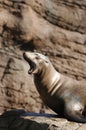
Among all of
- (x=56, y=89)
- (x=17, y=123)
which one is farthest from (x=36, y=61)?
(x=17, y=123)

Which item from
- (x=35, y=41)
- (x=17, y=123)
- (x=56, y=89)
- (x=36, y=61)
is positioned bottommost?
→ (x=35, y=41)

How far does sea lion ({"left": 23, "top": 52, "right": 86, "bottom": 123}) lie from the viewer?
22.2ft

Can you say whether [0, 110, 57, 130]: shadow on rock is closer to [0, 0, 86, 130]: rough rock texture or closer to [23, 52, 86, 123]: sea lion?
[23, 52, 86, 123]: sea lion

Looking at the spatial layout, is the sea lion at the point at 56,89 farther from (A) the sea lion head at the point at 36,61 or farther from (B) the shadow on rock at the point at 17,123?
(B) the shadow on rock at the point at 17,123

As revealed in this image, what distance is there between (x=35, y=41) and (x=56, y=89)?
4.06 metres

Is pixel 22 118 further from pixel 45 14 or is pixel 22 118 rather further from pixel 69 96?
pixel 45 14

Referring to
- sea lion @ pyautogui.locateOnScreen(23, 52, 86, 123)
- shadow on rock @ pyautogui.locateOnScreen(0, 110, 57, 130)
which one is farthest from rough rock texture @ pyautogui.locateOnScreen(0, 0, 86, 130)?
sea lion @ pyautogui.locateOnScreen(23, 52, 86, 123)

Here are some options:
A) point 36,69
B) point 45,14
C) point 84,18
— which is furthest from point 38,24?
point 36,69

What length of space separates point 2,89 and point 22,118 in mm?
3646

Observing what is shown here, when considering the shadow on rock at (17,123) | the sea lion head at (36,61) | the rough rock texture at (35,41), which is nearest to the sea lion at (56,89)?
the sea lion head at (36,61)

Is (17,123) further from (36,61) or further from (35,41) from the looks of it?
(35,41)

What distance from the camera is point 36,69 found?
6914mm

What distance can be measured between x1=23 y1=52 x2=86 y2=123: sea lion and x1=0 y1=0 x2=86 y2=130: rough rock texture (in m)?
3.52

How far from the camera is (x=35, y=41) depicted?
10.9 metres
